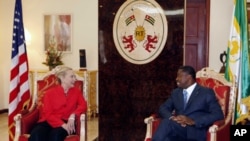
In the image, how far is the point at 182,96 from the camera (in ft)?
11.7

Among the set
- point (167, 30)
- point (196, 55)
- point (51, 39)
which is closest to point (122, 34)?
point (167, 30)

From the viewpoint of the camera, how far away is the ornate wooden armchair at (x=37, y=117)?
3.66 meters

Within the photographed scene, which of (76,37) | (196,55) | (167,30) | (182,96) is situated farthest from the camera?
(76,37)

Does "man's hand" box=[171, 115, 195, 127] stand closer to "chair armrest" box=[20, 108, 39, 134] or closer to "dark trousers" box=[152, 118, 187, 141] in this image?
"dark trousers" box=[152, 118, 187, 141]

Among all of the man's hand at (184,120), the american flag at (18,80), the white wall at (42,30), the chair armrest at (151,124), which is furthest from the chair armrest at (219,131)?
the white wall at (42,30)

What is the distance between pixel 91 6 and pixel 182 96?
4171 mm

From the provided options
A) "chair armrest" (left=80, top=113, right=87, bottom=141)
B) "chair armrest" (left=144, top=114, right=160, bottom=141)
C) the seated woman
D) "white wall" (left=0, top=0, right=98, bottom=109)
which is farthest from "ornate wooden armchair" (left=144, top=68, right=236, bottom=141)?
"white wall" (left=0, top=0, right=98, bottom=109)

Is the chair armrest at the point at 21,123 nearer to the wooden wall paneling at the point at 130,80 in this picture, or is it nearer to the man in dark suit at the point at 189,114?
the wooden wall paneling at the point at 130,80

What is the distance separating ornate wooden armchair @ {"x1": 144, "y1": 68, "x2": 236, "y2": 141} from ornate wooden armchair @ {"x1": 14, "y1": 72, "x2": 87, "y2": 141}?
637mm

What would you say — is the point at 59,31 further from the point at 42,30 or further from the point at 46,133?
the point at 46,133

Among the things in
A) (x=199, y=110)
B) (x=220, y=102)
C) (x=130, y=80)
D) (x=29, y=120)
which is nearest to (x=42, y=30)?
(x=130, y=80)

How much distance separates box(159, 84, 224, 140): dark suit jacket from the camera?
3354 millimetres

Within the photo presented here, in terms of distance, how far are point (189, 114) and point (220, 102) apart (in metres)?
0.46

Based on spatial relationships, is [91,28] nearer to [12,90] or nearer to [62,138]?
[12,90]
